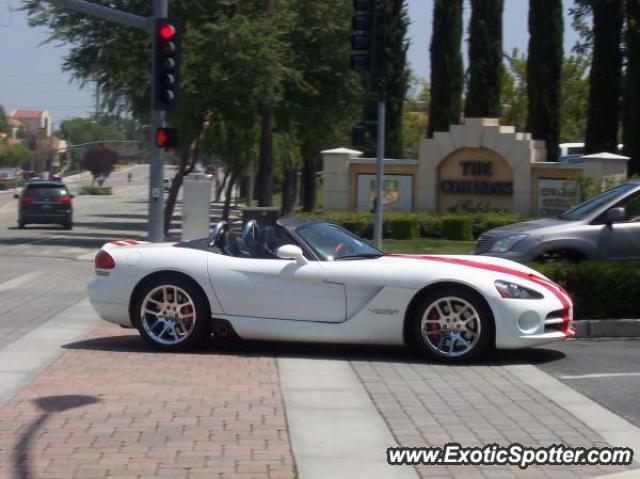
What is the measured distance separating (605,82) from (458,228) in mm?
7309

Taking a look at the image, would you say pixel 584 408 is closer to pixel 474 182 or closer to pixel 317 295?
pixel 317 295

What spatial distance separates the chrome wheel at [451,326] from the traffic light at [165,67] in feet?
32.5

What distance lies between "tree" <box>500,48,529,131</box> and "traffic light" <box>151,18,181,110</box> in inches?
1390

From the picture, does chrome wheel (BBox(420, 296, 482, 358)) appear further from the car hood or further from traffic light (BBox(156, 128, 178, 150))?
traffic light (BBox(156, 128, 178, 150))

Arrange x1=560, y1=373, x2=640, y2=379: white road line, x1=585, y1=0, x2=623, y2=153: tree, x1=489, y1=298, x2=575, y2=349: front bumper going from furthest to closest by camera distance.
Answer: x1=585, y1=0, x2=623, y2=153: tree
x1=489, y1=298, x2=575, y2=349: front bumper
x1=560, y1=373, x2=640, y2=379: white road line

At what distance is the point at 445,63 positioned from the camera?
35250 millimetres

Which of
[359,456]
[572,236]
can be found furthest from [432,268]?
[572,236]

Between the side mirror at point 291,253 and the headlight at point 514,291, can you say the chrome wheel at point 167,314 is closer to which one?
the side mirror at point 291,253

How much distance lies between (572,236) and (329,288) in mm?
4876

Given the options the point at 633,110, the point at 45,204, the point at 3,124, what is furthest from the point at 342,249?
the point at 3,124

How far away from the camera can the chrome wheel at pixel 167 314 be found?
9766mm

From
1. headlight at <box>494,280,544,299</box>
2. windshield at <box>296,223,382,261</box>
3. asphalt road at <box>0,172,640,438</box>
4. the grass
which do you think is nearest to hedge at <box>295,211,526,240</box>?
the grass

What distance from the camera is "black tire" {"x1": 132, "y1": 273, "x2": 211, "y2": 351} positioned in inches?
382

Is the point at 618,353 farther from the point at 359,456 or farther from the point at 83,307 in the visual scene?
the point at 83,307
